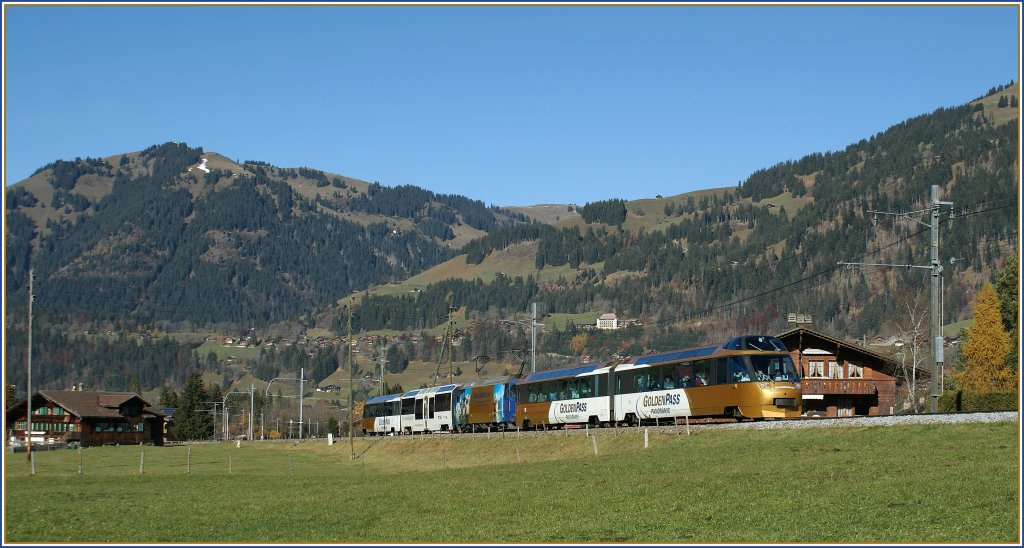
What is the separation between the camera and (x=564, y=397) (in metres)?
72.9

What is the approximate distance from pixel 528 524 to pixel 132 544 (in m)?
9.62

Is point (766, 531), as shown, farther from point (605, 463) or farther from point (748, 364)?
point (748, 364)

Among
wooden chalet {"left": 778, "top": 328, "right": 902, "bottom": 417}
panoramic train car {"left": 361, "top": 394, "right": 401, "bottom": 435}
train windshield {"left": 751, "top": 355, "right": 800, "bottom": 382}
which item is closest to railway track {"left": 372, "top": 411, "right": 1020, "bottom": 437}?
train windshield {"left": 751, "top": 355, "right": 800, "bottom": 382}

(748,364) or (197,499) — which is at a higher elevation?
(748,364)

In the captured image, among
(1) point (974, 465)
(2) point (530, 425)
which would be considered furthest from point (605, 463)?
(2) point (530, 425)

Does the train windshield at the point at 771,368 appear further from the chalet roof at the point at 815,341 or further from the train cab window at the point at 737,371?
the chalet roof at the point at 815,341

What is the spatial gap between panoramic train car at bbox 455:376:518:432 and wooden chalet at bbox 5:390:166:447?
63.9 metres

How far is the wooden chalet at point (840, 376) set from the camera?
8862cm

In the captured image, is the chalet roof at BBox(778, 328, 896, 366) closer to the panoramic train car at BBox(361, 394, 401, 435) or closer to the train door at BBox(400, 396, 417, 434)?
the train door at BBox(400, 396, 417, 434)

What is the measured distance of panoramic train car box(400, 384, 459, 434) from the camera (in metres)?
91.4

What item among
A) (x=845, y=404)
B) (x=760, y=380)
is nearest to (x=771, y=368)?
(x=760, y=380)

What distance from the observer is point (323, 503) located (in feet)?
127

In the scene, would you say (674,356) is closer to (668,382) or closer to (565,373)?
(668,382)

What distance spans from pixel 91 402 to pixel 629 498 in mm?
120269
